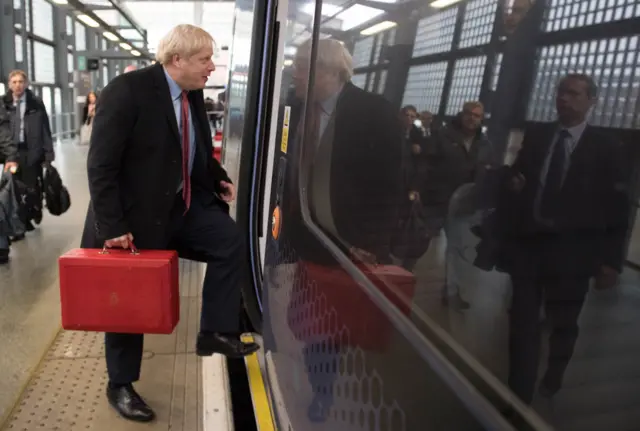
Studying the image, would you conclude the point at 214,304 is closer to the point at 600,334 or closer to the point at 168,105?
the point at 168,105

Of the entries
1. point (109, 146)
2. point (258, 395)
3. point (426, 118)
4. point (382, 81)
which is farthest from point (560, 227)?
point (258, 395)

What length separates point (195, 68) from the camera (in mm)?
2158

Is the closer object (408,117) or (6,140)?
(408,117)

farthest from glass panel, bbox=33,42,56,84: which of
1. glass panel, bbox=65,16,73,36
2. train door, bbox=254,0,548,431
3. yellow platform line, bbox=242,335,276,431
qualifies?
train door, bbox=254,0,548,431

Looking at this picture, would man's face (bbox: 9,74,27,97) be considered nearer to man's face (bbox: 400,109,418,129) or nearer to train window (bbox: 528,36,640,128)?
man's face (bbox: 400,109,418,129)

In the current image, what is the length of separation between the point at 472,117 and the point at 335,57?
0.68 meters

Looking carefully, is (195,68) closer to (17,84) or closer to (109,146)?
(109,146)

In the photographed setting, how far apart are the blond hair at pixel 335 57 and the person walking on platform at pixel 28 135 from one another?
3.99 meters

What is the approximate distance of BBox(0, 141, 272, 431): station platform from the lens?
2.37m

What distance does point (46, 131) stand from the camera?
4.98 metres

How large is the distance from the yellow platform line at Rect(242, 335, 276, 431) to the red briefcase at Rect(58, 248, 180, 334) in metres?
0.59

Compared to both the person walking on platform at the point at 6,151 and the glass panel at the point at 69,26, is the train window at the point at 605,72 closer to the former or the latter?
the person walking on platform at the point at 6,151

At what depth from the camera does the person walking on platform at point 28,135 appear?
188 inches

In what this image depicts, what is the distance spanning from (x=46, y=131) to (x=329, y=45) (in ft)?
14.0
